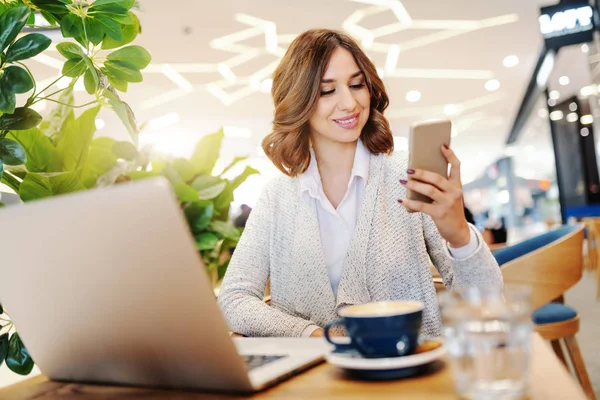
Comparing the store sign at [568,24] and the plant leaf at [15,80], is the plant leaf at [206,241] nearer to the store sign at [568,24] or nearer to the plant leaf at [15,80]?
the plant leaf at [15,80]

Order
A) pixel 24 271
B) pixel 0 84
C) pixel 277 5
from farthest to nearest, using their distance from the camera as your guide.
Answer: pixel 277 5 → pixel 0 84 → pixel 24 271

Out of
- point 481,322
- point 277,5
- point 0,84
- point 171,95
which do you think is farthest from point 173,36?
point 481,322

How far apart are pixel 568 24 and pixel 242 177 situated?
18.4ft

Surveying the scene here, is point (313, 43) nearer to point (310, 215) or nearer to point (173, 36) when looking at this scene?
point (310, 215)

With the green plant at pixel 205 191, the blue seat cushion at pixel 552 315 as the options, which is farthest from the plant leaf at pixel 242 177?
the blue seat cushion at pixel 552 315

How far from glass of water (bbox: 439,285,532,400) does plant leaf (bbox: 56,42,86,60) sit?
2.58 feet

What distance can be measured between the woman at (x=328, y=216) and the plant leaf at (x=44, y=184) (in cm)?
42

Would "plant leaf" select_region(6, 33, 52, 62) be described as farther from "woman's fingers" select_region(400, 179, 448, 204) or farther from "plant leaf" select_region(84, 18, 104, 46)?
"woman's fingers" select_region(400, 179, 448, 204)

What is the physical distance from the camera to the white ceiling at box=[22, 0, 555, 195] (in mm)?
5934

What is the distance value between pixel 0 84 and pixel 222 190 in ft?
1.78

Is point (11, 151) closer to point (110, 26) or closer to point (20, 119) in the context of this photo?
point (20, 119)

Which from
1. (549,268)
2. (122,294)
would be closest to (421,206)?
(122,294)

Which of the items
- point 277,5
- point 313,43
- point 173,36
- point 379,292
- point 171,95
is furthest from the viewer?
point 171,95

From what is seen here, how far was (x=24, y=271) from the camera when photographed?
64 cm
